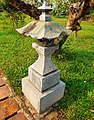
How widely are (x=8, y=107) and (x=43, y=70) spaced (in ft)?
3.89

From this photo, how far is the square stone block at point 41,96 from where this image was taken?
301cm

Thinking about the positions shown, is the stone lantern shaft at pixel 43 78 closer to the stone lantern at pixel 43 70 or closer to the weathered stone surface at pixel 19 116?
the stone lantern at pixel 43 70

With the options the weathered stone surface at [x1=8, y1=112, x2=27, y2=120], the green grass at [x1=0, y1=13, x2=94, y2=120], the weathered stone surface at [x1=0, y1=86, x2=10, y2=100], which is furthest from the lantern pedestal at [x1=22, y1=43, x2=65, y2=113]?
the weathered stone surface at [x1=0, y1=86, x2=10, y2=100]

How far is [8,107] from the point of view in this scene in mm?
3240

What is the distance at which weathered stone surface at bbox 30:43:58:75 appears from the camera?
8.90 feet

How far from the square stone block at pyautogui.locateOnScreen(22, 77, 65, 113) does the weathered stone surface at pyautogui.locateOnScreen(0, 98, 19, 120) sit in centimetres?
34

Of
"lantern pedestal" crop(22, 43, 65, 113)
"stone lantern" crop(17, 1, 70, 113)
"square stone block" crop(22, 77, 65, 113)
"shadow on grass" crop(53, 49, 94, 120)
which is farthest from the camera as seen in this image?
"shadow on grass" crop(53, 49, 94, 120)

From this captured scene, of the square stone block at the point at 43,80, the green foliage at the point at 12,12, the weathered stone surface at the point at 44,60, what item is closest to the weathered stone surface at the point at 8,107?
the square stone block at the point at 43,80

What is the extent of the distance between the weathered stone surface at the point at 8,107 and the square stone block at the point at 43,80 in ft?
2.22

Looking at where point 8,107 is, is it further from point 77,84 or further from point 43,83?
point 77,84

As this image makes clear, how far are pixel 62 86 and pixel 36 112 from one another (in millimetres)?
801

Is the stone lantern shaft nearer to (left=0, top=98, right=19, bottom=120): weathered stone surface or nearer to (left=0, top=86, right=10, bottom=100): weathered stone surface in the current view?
(left=0, top=98, right=19, bottom=120): weathered stone surface

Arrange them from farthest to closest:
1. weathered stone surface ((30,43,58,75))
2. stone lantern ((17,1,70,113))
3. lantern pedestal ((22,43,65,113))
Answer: lantern pedestal ((22,43,65,113))
weathered stone surface ((30,43,58,75))
stone lantern ((17,1,70,113))

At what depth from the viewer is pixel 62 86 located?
3344 mm
